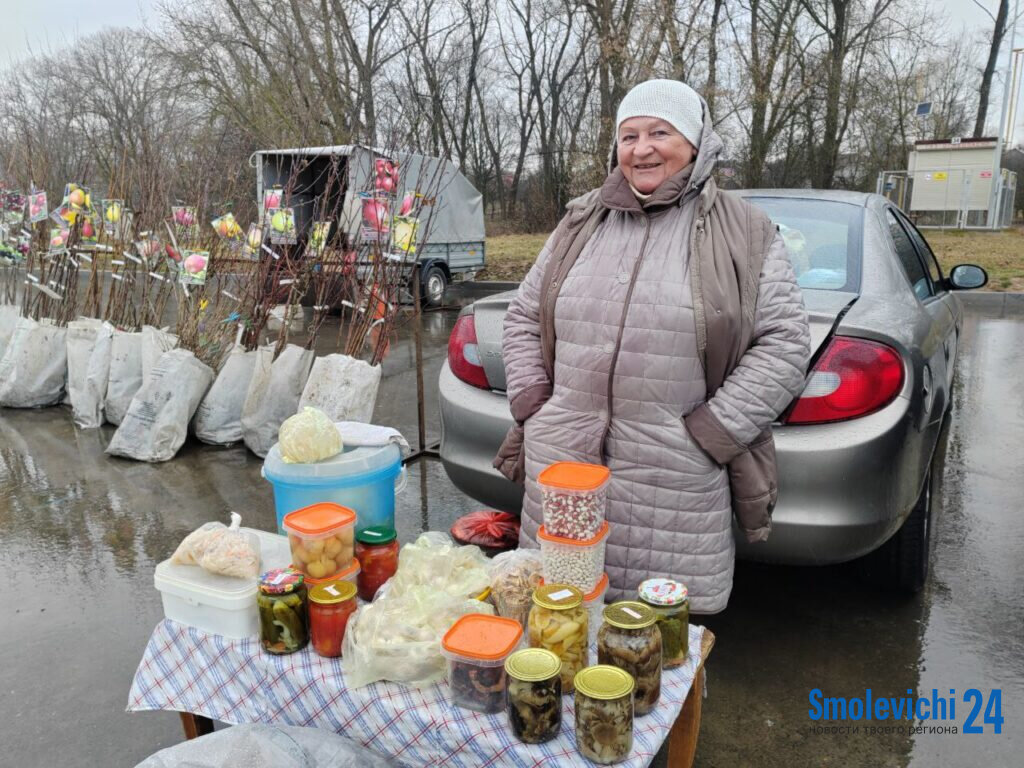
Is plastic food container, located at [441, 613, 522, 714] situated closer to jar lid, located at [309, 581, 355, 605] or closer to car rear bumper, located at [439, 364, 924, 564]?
jar lid, located at [309, 581, 355, 605]

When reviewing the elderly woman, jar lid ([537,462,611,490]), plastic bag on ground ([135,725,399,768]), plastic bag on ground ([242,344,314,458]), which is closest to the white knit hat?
the elderly woman

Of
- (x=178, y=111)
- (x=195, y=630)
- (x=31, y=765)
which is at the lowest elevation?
(x=31, y=765)

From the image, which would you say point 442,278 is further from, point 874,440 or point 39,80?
point 39,80

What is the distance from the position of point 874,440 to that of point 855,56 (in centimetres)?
2071

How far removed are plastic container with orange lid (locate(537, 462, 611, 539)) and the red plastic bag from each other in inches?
46.7

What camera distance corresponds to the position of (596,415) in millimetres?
1970

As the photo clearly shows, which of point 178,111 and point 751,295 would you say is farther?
point 178,111

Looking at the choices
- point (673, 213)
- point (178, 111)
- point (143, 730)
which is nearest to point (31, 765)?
point (143, 730)

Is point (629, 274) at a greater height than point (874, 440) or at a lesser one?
greater

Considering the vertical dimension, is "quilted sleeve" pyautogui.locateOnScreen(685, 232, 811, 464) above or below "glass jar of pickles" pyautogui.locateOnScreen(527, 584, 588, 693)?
above

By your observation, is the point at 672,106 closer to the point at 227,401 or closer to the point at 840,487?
the point at 840,487

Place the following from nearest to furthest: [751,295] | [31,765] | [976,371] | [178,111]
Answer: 1. [751,295]
2. [31,765]
3. [976,371]
4. [178,111]

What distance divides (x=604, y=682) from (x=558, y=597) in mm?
215

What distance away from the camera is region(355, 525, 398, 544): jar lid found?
200 cm
